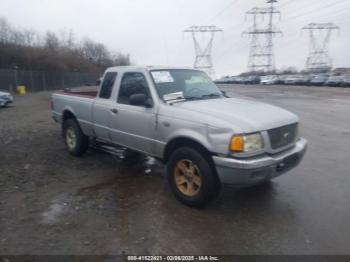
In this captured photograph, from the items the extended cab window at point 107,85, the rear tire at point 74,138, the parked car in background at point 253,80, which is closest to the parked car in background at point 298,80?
the parked car in background at point 253,80

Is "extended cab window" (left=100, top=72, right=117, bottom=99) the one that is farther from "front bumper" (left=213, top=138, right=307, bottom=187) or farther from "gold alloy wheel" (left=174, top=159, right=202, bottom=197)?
"front bumper" (left=213, top=138, right=307, bottom=187)

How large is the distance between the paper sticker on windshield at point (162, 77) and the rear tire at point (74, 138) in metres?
2.46

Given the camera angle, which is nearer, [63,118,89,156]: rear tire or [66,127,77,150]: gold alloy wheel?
[63,118,89,156]: rear tire

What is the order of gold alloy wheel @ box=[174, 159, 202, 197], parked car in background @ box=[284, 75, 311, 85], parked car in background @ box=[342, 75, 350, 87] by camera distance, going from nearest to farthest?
gold alloy wheel @ box=[174, 159, 202, 197]
parked car in background @ box=[342, 75, 350, 87]
parked car in background @ box=[284, 75, 311, 85]

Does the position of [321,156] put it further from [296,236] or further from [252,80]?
[252,80]

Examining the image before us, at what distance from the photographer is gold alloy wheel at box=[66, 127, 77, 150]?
22.5ft

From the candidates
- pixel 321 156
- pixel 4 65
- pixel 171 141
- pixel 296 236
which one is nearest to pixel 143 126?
pixel 171 141

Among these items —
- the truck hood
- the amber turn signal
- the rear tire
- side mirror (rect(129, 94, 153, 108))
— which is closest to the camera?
the amber turn signal

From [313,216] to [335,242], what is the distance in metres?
0.63

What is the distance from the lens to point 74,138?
22.5 feet

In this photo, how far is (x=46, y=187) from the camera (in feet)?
17.0

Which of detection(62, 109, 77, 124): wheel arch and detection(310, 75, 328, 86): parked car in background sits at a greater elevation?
detection(62, 109, 77, 124): wheel arch

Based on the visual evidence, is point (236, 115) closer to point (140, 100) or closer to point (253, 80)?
Result: point (140, 100)

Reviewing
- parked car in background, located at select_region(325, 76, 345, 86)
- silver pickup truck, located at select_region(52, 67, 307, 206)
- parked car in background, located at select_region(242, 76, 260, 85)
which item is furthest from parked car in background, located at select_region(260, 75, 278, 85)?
silver pickup truck, located at select_region(52, 67, 307, 206)
